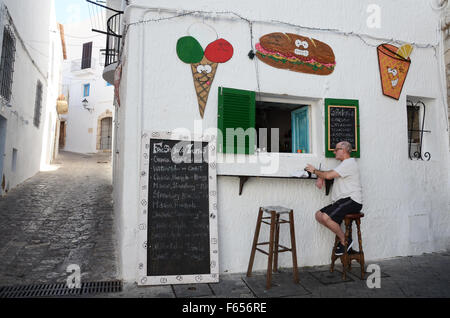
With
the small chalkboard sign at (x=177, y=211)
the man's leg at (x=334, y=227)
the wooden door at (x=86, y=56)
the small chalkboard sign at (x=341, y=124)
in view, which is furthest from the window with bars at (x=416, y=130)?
the wooden door at (x=86, y=56)

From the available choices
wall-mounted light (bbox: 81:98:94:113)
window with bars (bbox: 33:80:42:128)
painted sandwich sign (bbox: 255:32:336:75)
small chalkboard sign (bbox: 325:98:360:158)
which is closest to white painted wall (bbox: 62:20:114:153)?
wall-mounted light (bbox: 81:98:94:113)

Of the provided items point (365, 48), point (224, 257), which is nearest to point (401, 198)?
point (365, 48)

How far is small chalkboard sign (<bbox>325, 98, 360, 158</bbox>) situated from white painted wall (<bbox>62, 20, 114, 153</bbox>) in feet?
59.6

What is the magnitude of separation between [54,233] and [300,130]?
428cm

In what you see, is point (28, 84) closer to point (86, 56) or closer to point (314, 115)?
point (314, 115)

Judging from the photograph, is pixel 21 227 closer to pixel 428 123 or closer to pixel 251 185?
pixel 251 185

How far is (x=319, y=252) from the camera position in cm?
469

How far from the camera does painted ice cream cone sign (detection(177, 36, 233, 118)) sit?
4.31 m

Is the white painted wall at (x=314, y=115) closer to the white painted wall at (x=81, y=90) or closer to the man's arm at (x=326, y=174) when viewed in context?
the man's arm at (x=326, y=174)

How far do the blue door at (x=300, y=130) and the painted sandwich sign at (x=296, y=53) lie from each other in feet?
2.16

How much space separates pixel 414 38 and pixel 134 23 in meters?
4.70

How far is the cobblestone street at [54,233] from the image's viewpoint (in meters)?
3.98

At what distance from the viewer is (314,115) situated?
5.00m

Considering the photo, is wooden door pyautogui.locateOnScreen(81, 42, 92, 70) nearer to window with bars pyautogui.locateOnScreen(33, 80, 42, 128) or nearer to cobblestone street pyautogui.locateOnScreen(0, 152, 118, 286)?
window with bars pyautogui.locateOnScreen(33, 80, 42, 128)
